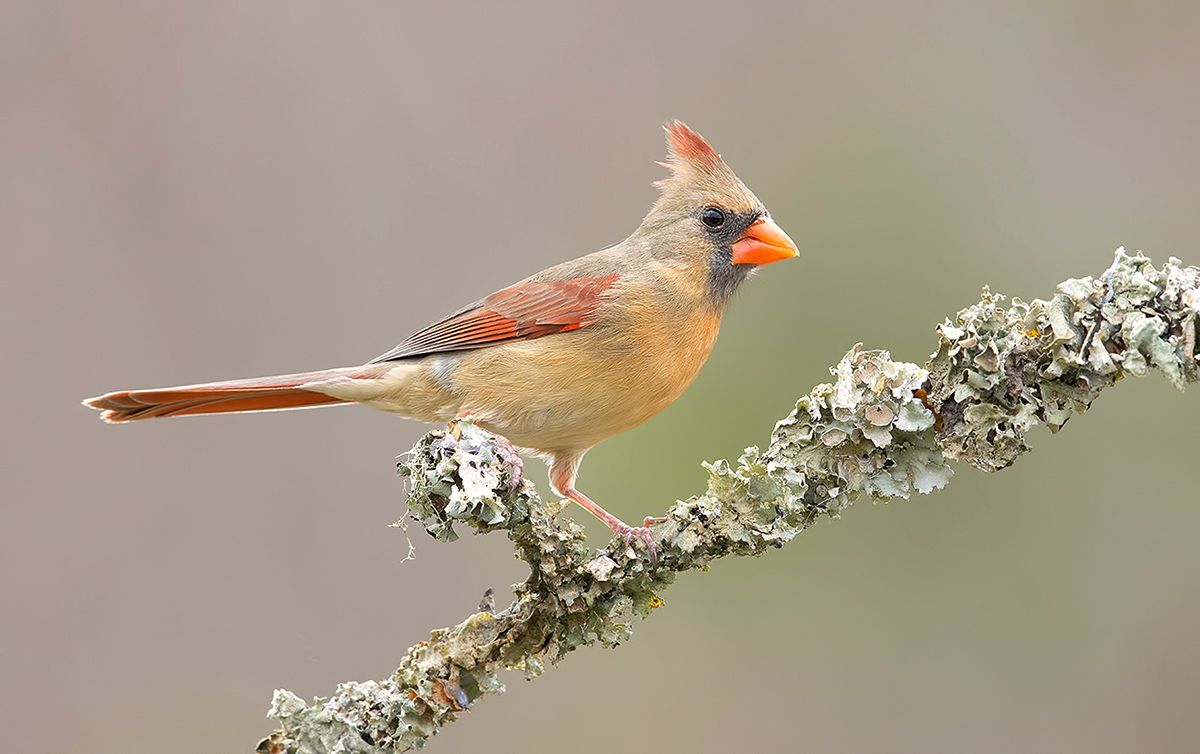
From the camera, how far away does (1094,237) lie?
18.3ft

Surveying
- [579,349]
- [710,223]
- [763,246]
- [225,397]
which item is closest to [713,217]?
[710,223]

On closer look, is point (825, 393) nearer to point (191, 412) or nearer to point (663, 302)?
point (663, 302)

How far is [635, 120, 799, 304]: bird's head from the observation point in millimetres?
4387

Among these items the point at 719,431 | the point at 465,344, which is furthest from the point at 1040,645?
the point at 465,344

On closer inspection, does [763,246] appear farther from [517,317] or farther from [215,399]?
[215,399]

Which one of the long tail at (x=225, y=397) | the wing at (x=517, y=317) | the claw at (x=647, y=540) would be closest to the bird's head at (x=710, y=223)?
the wing at (x=517, y=317)

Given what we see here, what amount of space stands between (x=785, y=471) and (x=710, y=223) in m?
1.72

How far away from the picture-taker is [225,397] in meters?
4.10

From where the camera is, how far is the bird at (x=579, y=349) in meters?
3.99

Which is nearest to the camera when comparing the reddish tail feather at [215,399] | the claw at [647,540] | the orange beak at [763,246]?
the claw at [647,540]

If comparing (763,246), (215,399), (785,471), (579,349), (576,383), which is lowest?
(785,471)

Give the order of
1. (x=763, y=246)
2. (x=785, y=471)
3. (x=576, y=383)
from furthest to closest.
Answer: (x=763, y=246) < (x=576, y=383) < (x=785, y=471)

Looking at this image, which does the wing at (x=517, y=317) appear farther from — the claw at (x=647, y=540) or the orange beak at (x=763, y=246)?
the claw at (x=647, y=540)

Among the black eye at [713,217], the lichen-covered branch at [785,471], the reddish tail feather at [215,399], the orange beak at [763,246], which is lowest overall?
the lichen-covered branch at [785,471]
